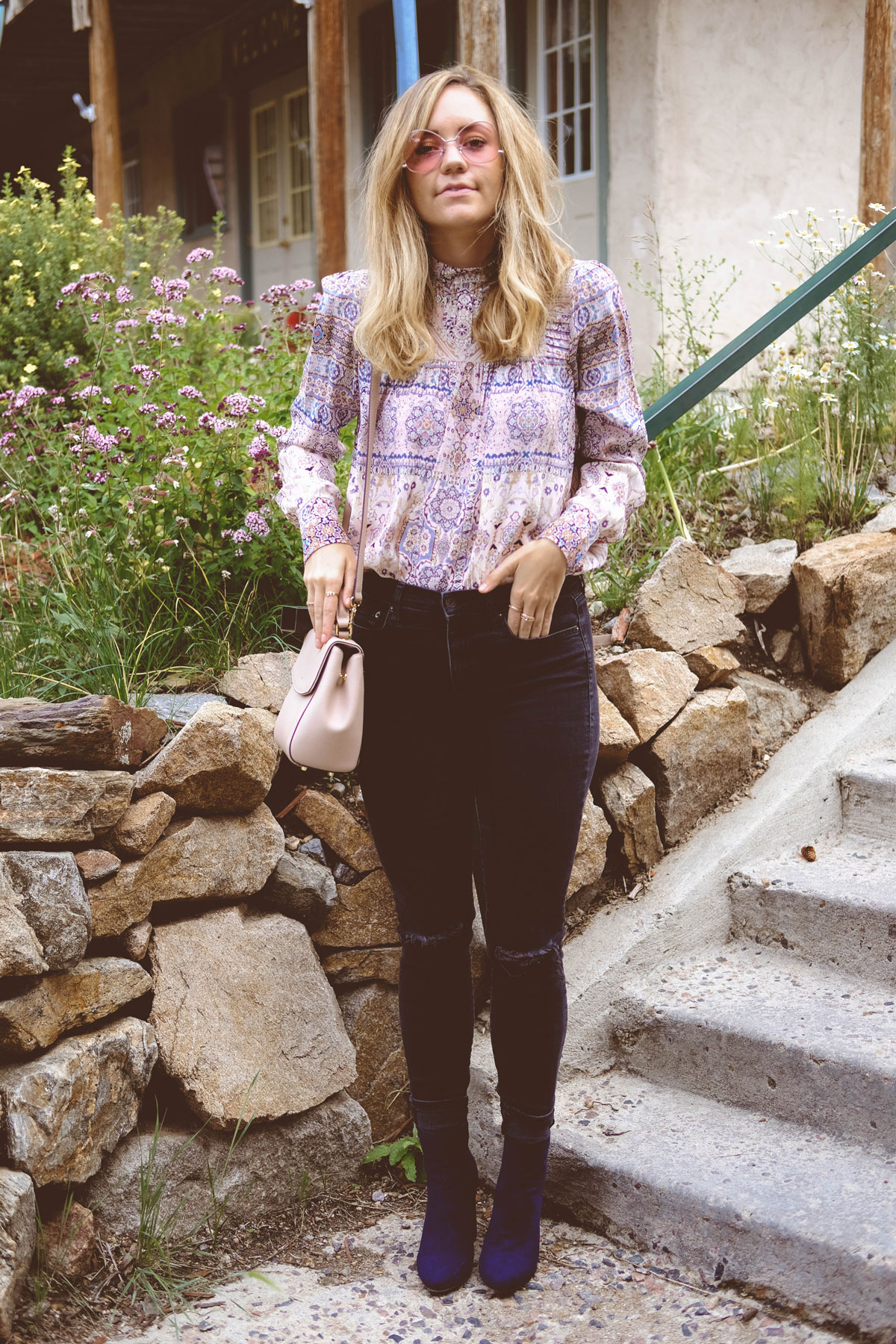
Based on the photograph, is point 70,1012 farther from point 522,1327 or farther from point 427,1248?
point 522,1327

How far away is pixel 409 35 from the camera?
404 centimetres

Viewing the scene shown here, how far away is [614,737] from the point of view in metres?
2.94

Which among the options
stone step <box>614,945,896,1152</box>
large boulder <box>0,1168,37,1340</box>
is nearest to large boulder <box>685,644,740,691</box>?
stone step <box>614,945,896,1152</box>

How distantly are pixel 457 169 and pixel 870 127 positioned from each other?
11.9 feet

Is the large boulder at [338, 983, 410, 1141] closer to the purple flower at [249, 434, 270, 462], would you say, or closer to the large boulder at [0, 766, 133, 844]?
the large boulder at [0, 766, 133, 844]

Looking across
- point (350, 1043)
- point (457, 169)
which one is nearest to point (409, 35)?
point (457, 169)

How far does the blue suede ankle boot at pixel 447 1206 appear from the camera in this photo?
229 centimetres

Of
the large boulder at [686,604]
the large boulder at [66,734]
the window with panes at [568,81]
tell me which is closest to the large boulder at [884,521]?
the large boulder at [686,604]

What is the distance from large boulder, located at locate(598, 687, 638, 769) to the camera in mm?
2936

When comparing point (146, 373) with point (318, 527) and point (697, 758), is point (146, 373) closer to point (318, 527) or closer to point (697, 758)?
point (318, 527)

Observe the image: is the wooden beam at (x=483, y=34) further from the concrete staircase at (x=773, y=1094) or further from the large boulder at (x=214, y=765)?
the large boulder at (x=214, y=765)

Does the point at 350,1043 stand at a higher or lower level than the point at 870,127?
lower

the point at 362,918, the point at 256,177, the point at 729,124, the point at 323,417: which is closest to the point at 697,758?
the point at 362,918

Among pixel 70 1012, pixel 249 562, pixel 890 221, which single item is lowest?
pixel 70 1012
